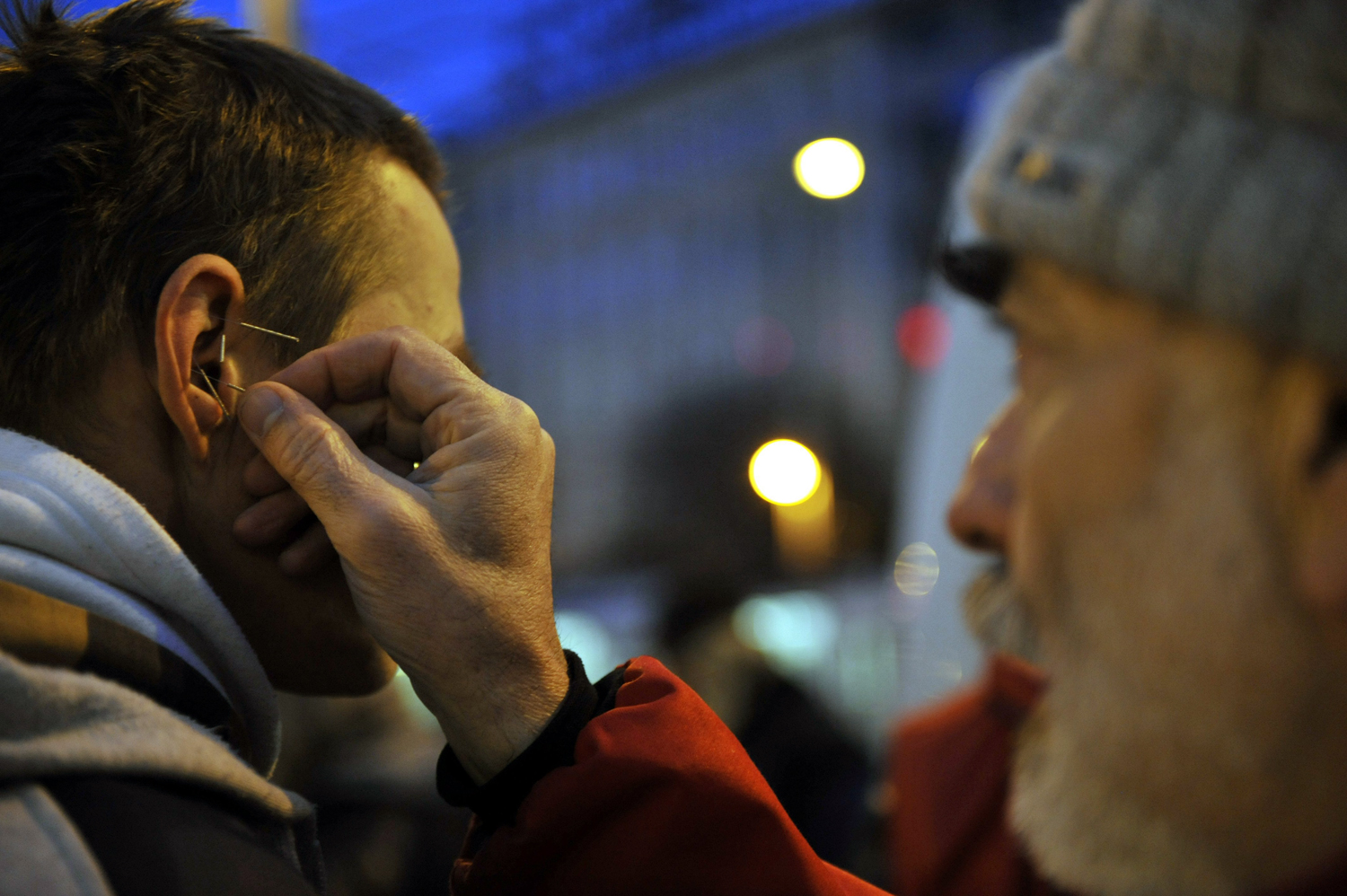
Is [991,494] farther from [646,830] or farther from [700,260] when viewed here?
[700,260]

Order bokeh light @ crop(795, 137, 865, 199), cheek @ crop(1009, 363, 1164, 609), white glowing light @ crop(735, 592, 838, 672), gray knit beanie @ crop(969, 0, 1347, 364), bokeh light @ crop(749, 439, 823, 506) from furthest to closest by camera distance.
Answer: white glowing light @ crop(735, 592, 838, 672) < bokeh light @ crop(749, 439, 823, 506) < bokeh light @ crop(795, 137, 865, 199) < cheek @ crop(1009, 363, 1164, 609) < gray knit beanie @ crop(969, 0, 1347, 364)

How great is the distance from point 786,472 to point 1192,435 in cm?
1063

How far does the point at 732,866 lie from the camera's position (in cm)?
137

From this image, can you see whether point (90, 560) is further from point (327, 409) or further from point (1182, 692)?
point (1182, 692)

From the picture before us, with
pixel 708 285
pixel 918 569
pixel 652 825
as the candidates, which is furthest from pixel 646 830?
pixel 708 285

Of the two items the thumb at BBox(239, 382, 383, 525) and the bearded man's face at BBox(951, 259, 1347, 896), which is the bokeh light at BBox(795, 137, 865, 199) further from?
the bearded man's face at BBox(951, 259, 1347, 896)

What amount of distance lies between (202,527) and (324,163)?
0.61 m

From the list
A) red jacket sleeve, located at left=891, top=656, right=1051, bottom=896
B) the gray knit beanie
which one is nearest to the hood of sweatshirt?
the gray knit beanie

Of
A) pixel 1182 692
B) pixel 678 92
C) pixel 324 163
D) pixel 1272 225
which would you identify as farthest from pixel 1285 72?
pixel 678 92

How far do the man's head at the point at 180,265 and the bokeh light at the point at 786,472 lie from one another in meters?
9.77

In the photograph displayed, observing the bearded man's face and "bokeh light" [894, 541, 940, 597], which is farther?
"bokeh light" [894, 541, 940, 597]

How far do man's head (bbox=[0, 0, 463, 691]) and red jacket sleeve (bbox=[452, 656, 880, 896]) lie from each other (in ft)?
1.49

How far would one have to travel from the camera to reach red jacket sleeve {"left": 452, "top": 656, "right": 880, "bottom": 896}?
1321 mm

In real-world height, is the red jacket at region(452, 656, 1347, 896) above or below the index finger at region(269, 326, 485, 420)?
below
